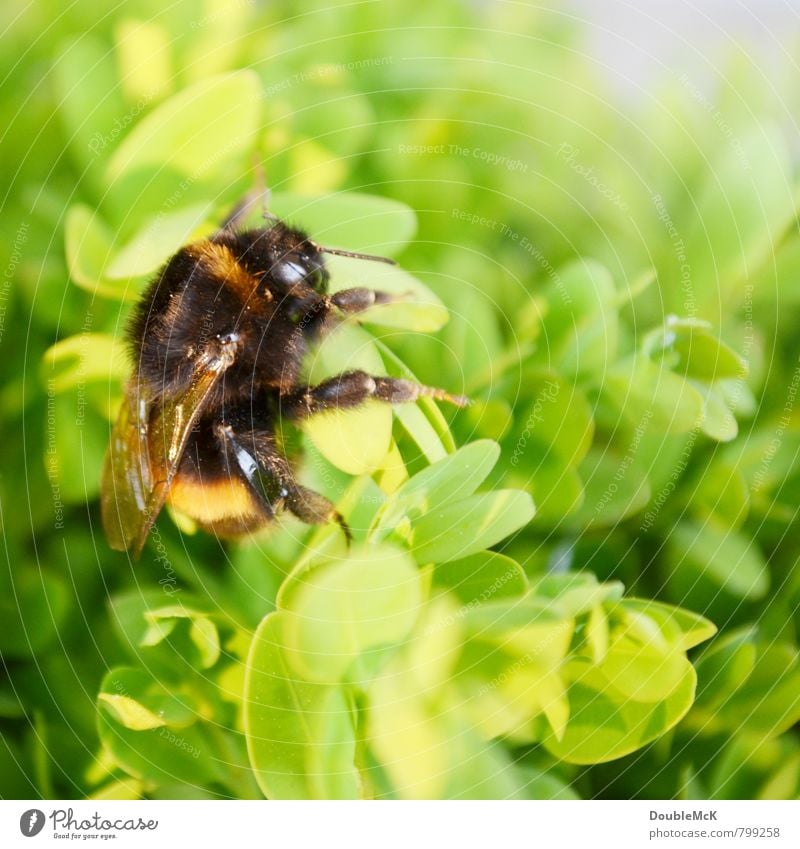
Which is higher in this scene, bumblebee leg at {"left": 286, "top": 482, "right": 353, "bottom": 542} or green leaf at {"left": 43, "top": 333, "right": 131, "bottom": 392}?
green leaf at {"left": 43, "top": 333, "right": 131, "bottom": 392}

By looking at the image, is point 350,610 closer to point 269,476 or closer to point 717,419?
point 269,476

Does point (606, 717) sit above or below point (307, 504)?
below

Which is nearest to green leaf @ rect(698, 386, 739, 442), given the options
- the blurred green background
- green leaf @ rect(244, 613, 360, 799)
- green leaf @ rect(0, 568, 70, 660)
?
the blurred green background

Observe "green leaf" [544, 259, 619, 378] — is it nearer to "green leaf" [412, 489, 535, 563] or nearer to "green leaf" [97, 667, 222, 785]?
"green leaf" [412, 489, 535, 563]

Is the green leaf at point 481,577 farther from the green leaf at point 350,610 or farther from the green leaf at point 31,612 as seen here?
the green leaf at point 31,612

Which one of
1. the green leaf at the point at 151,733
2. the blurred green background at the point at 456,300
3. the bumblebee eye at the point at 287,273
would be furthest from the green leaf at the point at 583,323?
the green leaf at the point at 151,733

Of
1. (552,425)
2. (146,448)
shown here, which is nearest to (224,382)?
(146,448)
